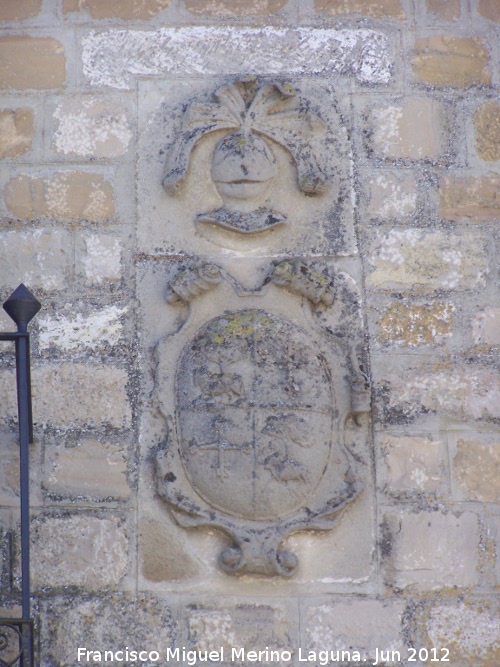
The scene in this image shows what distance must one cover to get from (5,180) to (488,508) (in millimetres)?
1746

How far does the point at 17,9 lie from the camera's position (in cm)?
385

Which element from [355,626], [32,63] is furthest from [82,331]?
[355,626]

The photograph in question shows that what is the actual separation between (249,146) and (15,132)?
734 mm

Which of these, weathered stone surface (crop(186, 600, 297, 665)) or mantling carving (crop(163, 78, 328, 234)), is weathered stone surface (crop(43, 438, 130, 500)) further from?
mantling carving (crop(163, 78, 328, 234))

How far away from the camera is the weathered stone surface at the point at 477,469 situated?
135 inches

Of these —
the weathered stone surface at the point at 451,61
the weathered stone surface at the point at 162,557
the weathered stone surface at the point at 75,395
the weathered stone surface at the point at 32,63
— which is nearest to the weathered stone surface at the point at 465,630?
the weathered stone surface at the point at 162,557

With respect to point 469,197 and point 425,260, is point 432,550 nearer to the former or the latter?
point 425,260

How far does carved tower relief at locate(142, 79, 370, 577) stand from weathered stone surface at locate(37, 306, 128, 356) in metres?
0.17

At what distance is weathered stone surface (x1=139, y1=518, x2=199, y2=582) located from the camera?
3326 mm

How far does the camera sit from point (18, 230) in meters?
3.66

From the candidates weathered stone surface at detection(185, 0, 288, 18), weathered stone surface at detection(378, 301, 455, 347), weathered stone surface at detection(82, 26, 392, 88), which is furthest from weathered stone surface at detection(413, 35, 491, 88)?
weathered stone surface at detection(378, 301, 455, 347)

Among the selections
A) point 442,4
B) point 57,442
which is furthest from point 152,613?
point 442,4

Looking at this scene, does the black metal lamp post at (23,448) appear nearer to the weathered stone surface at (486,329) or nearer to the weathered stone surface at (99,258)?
the weathered stone surface at (99,258)

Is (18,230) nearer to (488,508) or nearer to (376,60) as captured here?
(376,60)
